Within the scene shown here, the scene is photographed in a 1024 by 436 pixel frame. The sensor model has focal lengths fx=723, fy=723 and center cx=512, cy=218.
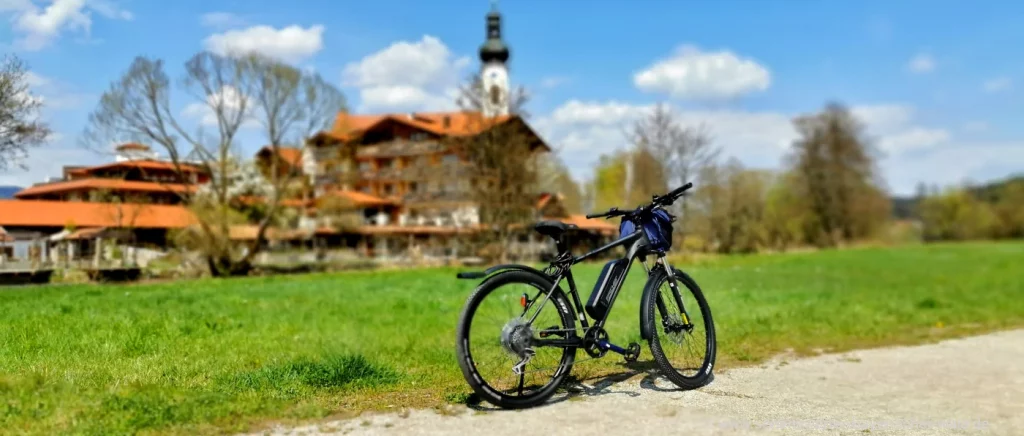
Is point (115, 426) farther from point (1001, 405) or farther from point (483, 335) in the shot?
point (1001, 405)

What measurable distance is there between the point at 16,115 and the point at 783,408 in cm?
796

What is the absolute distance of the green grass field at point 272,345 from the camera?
425 cm

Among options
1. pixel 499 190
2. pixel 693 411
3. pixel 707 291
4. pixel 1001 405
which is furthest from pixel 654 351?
pixel 499 190

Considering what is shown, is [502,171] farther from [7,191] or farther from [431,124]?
[7,191]

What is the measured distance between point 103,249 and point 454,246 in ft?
78.7

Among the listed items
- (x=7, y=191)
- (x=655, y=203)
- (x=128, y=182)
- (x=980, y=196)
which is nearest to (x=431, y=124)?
(x=128, y=182)

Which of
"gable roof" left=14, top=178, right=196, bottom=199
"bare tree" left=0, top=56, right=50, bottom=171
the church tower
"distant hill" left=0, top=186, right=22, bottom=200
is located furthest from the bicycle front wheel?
the church tower

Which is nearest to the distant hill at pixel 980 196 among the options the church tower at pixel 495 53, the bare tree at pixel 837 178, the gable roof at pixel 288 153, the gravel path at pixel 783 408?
the bare tree at pixel 837 178

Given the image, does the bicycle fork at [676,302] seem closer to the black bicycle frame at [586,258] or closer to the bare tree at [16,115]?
the black bicycle frame at [586,258]

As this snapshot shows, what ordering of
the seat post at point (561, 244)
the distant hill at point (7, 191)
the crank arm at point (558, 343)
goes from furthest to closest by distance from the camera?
the distant hill at point (7, 191) → the seat post at point (561, 244) → the crank arm at point (558, 343)

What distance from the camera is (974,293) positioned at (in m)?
16.2

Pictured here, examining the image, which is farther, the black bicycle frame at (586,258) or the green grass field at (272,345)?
the black bicycle frame at (586,258)

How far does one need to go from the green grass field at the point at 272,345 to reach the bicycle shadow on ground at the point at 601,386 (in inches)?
7.1

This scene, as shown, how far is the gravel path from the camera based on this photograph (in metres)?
4.20
